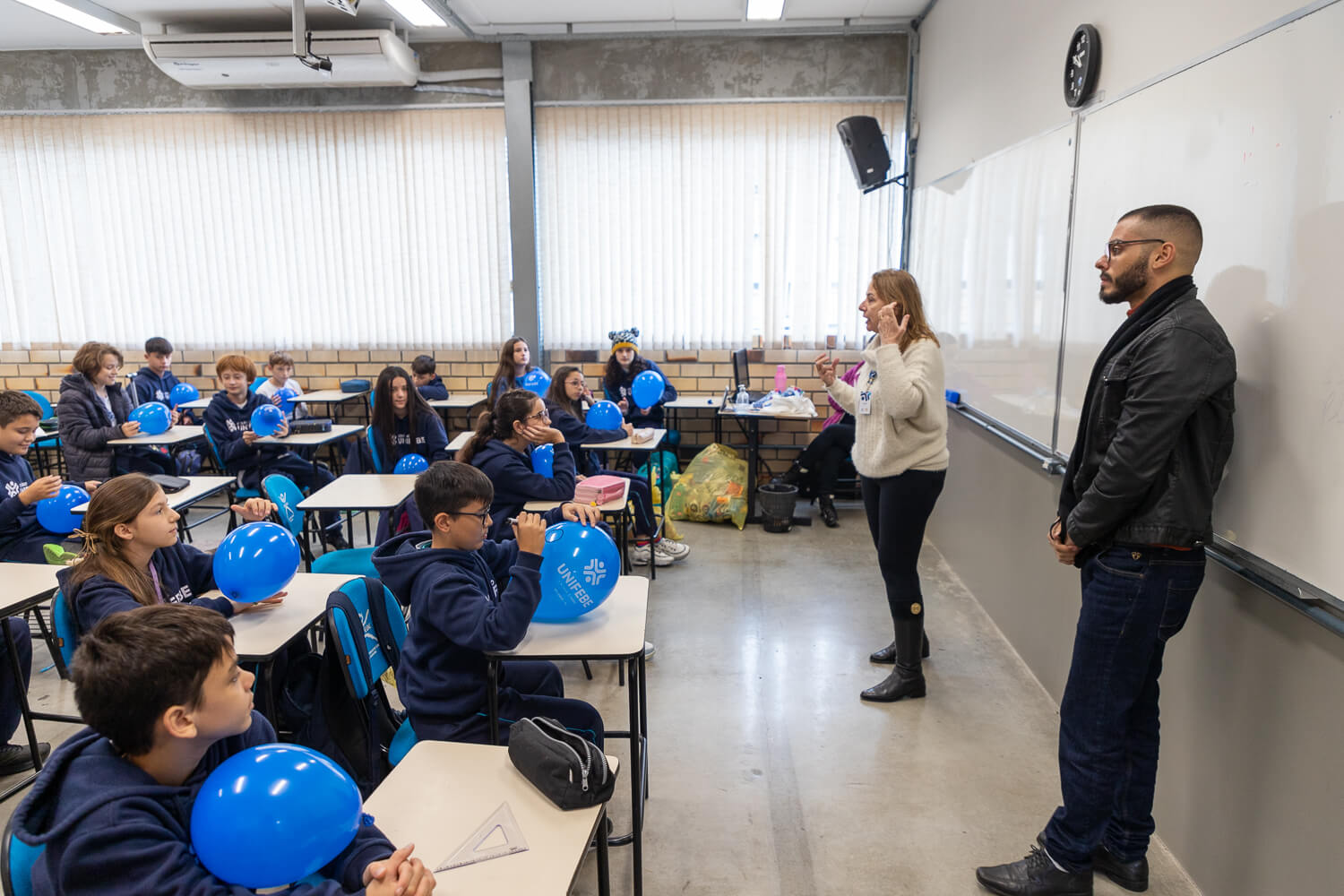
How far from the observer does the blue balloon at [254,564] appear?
2182mm

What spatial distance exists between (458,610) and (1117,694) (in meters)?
1.52

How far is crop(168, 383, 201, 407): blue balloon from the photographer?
5996 mm

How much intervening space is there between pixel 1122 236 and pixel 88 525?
101 inches

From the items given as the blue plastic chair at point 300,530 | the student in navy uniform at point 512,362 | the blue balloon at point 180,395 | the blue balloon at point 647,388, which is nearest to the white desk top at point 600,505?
the blue plastic chair at point 300,530

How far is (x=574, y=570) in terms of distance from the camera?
2.00 m

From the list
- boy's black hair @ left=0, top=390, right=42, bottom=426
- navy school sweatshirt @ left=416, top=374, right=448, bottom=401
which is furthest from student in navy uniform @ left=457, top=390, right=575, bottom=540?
navy school sweatshirt @ left=416, top=374, right=448, bottom=401

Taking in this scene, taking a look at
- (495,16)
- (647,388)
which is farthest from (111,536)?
(495,16)

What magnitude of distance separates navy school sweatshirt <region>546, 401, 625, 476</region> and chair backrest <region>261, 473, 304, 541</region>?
140cm

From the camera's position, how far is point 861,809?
2.47 metres

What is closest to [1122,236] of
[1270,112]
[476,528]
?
[1270,112]

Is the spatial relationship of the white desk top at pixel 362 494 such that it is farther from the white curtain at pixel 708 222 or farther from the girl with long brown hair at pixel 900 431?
the white curtain at pixel 708 222

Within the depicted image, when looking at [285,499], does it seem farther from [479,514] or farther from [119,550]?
[479,514]

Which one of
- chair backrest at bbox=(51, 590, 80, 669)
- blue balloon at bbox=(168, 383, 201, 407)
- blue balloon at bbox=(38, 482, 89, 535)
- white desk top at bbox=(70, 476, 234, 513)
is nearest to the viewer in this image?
chair backrest at bbox=(51, 590, 80, 669)

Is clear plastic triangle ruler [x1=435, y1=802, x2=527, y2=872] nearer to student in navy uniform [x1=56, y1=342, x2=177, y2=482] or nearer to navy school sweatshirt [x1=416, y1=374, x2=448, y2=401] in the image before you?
student in navy uniform [x1=56, y1=342, x2=177, y2=482]
